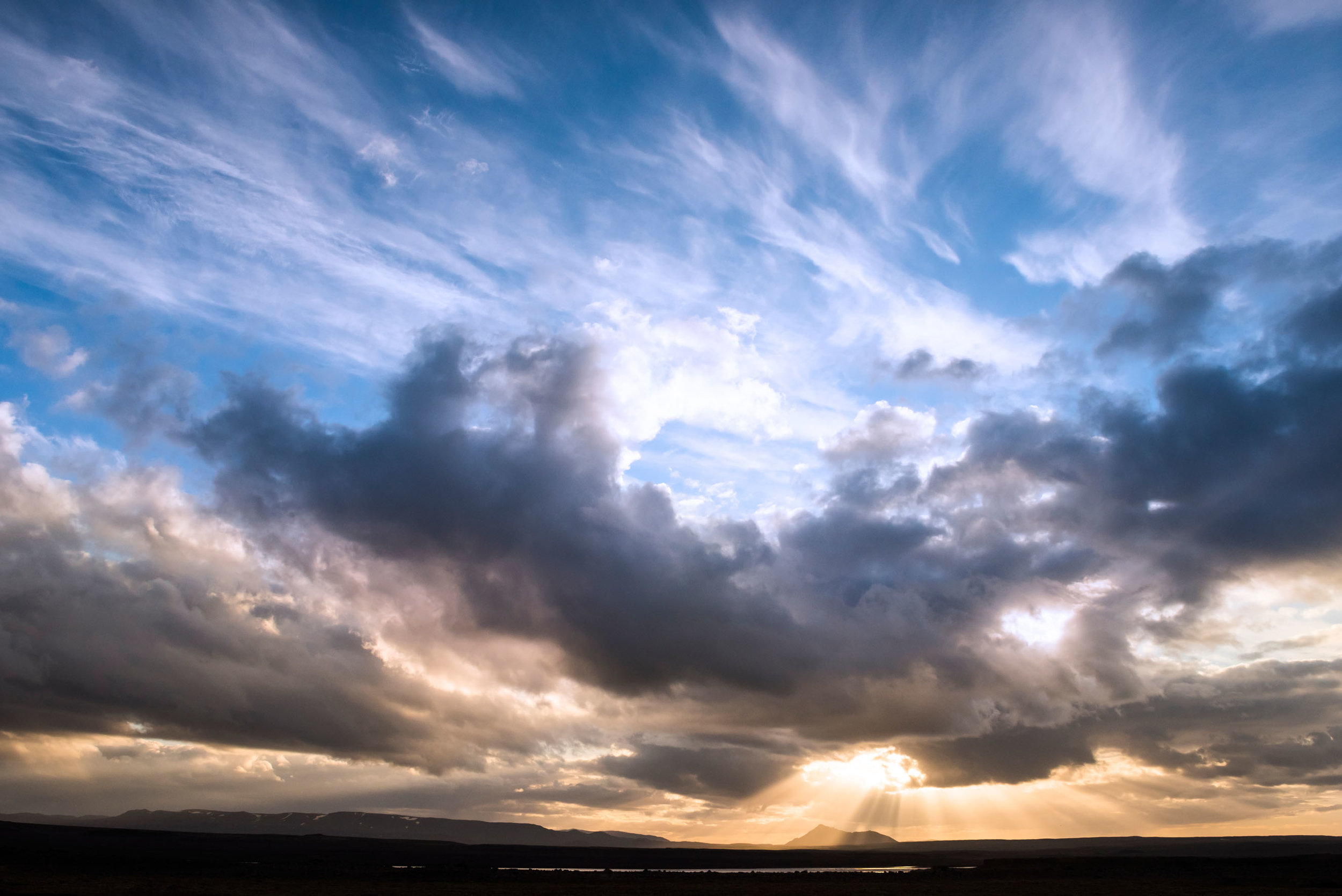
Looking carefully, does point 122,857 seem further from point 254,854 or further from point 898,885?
point 898,885

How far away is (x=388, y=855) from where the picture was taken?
196m

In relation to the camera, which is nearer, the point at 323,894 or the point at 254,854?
the point at 323,894

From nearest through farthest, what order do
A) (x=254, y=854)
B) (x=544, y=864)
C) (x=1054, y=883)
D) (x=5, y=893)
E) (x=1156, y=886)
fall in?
(x=5, y=893) → (x=1156, y=886) → (x=1054, y=883) → (x=254, y=854) → (x=544, y=864)

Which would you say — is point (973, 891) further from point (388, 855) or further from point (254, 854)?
point (388, 855)

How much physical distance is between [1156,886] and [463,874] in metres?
99.0

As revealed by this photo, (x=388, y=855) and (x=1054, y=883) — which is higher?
(x=1054, y=883)

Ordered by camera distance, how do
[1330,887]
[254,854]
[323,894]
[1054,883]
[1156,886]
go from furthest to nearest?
[254,854] → [1054,883] → [1156,886] → [1330,887] → [323,894]

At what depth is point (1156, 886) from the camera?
100 m

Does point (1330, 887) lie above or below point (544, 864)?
above

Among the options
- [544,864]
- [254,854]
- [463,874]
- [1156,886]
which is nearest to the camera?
[1156,886]

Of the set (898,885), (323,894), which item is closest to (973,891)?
(898,885)

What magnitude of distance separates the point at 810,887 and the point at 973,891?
19949 mm

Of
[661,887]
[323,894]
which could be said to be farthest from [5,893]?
[661,887]

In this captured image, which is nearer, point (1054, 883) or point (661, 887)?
point (661, 887)
